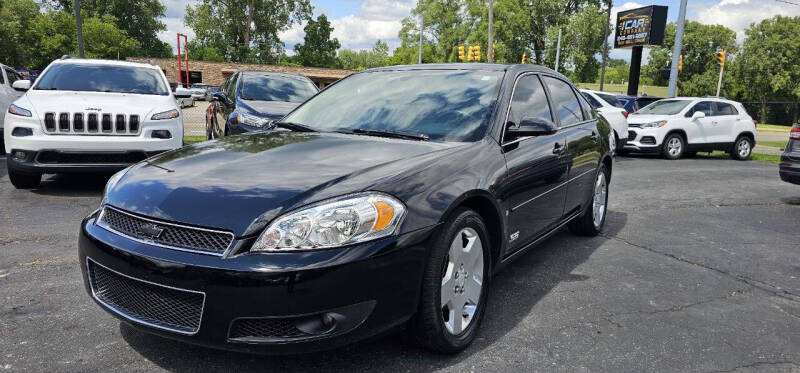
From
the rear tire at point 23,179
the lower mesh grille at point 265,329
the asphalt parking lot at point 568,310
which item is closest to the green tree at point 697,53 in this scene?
the asphalt parking lot at point 568,310

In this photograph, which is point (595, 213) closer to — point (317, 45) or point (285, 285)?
point (285, 285)

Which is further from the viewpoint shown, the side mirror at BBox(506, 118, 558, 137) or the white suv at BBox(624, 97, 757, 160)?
the white suv at BBox(624, 97, 757, 160)

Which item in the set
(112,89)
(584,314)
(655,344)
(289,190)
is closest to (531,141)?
(584,314)

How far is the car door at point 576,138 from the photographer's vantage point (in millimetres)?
4391

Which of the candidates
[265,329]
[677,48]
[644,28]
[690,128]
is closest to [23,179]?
[265,329]

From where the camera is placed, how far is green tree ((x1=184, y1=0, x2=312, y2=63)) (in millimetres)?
64438

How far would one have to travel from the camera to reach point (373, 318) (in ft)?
7.76

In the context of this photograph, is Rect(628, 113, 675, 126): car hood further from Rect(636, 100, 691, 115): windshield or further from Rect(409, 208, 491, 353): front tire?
Rect(409, 208, 491, 353): front tire

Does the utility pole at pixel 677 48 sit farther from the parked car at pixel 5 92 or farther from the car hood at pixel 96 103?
the parked car at pixel 5 92

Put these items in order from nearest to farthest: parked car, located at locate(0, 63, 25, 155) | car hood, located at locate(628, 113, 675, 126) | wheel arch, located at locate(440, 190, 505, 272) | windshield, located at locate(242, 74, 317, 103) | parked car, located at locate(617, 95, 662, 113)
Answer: wheel arch, located at locate(440, 190, 505, 272)
windshield, located at locate(242, 74, 317, 103)
parked car, located at locate(0, 63, 25, 155)
car hood, located at locate(628, 113, 675, 126)
parked car, located at locate(617, 95, 662, 113)

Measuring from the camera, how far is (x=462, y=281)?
287cm

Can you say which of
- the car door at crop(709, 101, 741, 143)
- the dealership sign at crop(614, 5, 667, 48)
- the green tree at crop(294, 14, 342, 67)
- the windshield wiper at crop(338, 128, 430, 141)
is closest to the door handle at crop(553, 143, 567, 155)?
the windshield wiper at crop(338, 128, 430, 141)

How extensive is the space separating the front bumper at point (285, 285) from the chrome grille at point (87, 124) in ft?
15.1

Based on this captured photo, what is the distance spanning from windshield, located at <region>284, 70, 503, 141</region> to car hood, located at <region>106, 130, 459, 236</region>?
257mm
